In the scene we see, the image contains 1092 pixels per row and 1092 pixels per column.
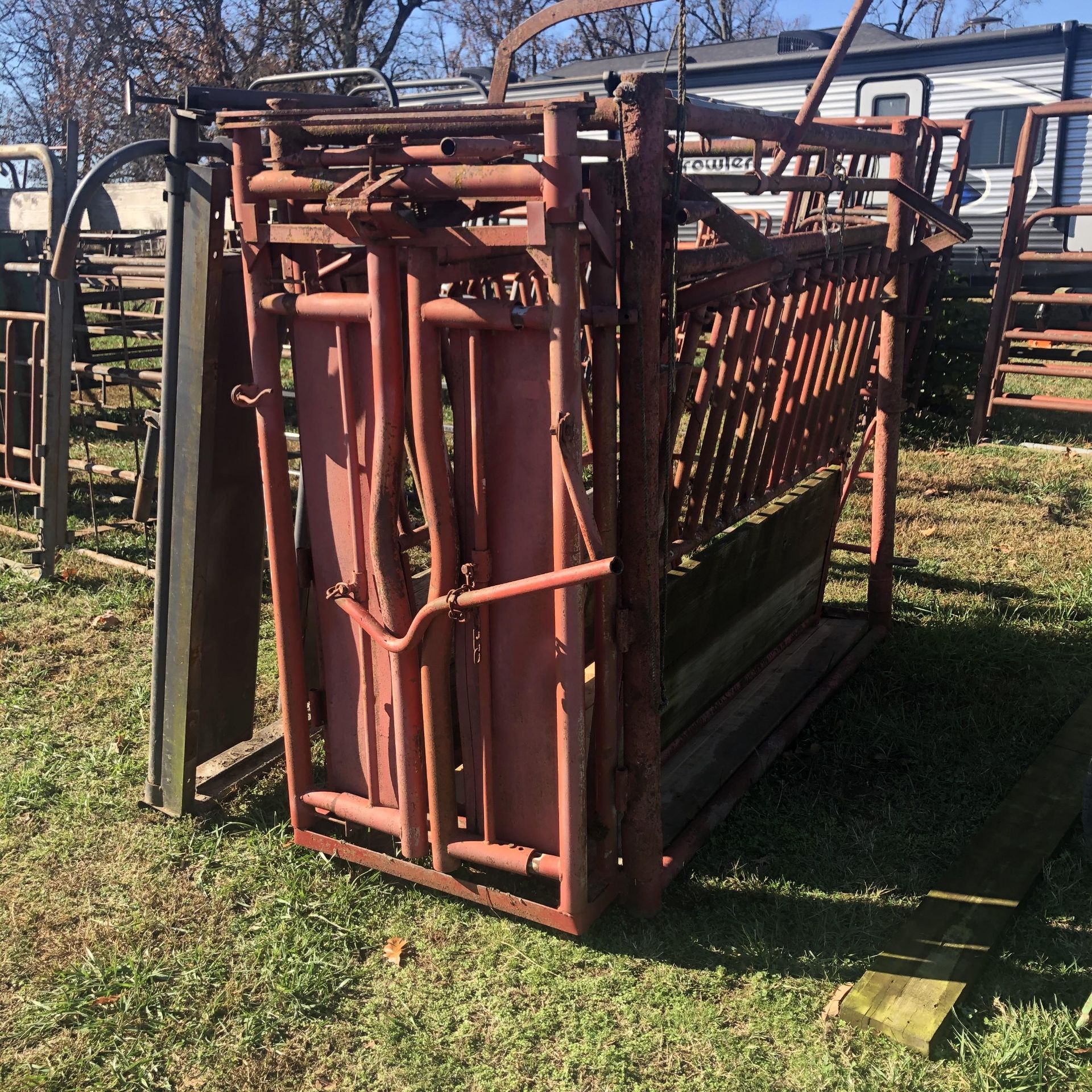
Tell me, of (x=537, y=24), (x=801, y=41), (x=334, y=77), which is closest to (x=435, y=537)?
(x=537, y=24)

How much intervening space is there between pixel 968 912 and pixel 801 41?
16741 millimetres

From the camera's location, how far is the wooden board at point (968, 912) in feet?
9.20

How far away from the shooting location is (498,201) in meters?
3.07

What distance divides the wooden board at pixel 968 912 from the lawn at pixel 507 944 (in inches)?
2.7

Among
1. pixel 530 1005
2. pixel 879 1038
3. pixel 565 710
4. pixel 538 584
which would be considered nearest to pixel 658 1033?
pixel 530 1005

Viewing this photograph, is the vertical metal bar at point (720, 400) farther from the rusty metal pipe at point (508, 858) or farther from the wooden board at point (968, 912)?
the wooden board at point (968, 912)

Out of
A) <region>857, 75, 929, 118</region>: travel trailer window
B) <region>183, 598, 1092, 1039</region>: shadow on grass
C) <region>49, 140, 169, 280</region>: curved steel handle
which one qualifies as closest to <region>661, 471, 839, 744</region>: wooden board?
<region>183, 598, 1092, 1039</region>: shadow on grass

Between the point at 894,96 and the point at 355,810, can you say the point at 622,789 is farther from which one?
the point at 894,96

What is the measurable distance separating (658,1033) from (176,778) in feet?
6.20

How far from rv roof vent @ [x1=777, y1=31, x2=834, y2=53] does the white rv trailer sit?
18 mm

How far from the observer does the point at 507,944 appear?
312 centimetres

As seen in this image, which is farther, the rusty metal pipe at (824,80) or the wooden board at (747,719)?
the wooden board at (747,719)

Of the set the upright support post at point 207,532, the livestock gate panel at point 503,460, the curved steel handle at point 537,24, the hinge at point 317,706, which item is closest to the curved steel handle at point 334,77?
the upright support post at point 207,532

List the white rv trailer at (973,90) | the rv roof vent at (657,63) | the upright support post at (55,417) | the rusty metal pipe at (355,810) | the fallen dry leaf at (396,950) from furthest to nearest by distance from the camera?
the rv roof vent at (657,63)
the white rv trailer at (973,90)
the upright support post at (55,417)
the rusty metal pipe at (355,810)
the fallen dry leaf at (396,950)
